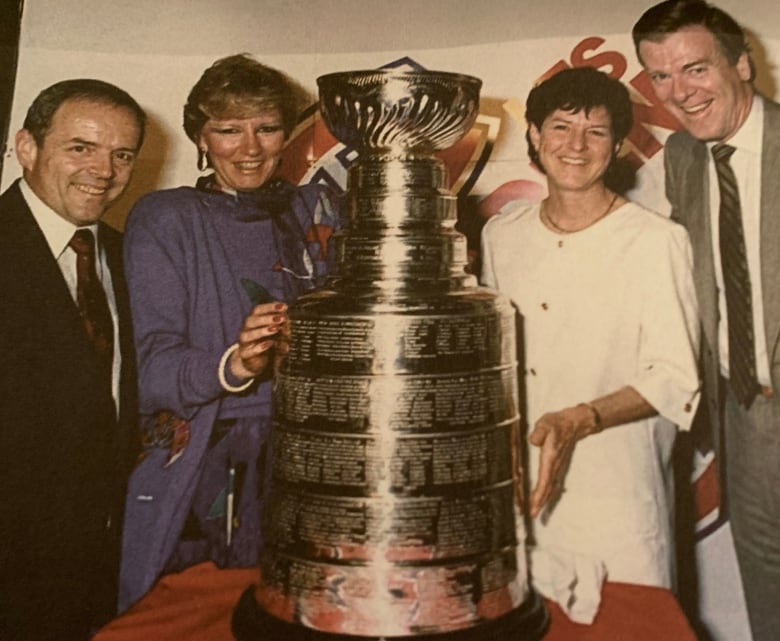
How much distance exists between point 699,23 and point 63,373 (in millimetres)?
1098

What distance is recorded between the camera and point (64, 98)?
1381mm

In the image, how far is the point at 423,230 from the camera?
48.4 inches

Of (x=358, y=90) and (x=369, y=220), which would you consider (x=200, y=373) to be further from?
(x=358, y=90)

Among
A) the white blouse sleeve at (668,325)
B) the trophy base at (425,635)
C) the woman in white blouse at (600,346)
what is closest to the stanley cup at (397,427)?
the trophy base at (425,635)

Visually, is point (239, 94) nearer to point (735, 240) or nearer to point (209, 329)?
point (209, 329)

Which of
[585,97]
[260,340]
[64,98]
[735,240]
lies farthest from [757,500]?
[64,98]

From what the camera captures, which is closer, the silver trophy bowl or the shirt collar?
the silver trophy bowl

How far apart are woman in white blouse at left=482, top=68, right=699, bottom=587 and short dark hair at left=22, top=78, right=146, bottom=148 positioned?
64cm

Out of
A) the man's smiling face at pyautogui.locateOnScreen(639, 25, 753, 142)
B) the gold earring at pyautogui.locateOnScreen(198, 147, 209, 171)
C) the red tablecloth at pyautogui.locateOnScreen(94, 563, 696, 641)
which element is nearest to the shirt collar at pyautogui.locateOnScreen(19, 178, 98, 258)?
the gold earring at pyautogui.locateOnScreen(198, 147, 209, 171)

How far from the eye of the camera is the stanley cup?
3.84 feet

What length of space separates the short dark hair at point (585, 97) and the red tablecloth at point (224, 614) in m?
0.65

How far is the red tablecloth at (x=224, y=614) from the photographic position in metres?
1.24

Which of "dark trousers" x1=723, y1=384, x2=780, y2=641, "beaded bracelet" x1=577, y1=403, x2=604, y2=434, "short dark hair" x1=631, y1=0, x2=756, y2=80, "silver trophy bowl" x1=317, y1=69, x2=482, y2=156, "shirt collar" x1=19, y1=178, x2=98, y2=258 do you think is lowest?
"dark trousers" x1=723, y1=384, x2=780, y2=641

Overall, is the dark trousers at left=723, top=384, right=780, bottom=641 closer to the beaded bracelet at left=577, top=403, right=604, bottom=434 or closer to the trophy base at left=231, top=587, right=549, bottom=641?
the beaded bracelet at left=577, top=403, right=604, bottom=434
